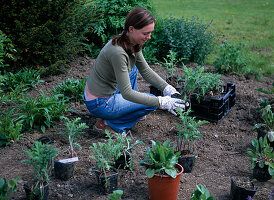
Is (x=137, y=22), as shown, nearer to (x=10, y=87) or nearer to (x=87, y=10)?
(x=10, y=87)

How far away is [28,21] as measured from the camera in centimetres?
515

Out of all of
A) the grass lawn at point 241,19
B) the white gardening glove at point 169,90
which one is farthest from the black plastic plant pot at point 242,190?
the grass lawn at point 241,19

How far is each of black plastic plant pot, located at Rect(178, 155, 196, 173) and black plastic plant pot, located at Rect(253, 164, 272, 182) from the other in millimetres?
625

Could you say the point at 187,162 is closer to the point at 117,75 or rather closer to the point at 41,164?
the point at 117,75

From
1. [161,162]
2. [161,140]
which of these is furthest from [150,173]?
[161,140]

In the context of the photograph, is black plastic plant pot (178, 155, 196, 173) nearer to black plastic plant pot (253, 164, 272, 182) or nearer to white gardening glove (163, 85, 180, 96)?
black plastic plant pot (253, 164, 272, 182)

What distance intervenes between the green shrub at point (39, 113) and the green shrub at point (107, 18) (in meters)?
2.55

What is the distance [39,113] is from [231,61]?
3760 millimetres

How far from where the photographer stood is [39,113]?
3.87 metres

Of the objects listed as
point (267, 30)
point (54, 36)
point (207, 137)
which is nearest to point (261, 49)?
point (267, 30)

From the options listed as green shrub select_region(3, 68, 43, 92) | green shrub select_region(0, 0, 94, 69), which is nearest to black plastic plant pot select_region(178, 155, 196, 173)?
green shrub select_region(3, 68, 43, 92)

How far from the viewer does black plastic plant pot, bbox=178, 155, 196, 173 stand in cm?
312

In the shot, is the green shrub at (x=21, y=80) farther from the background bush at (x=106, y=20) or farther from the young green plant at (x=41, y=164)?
the young green plant at (x=41, y=164)

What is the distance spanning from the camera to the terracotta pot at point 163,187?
258 centimetres
